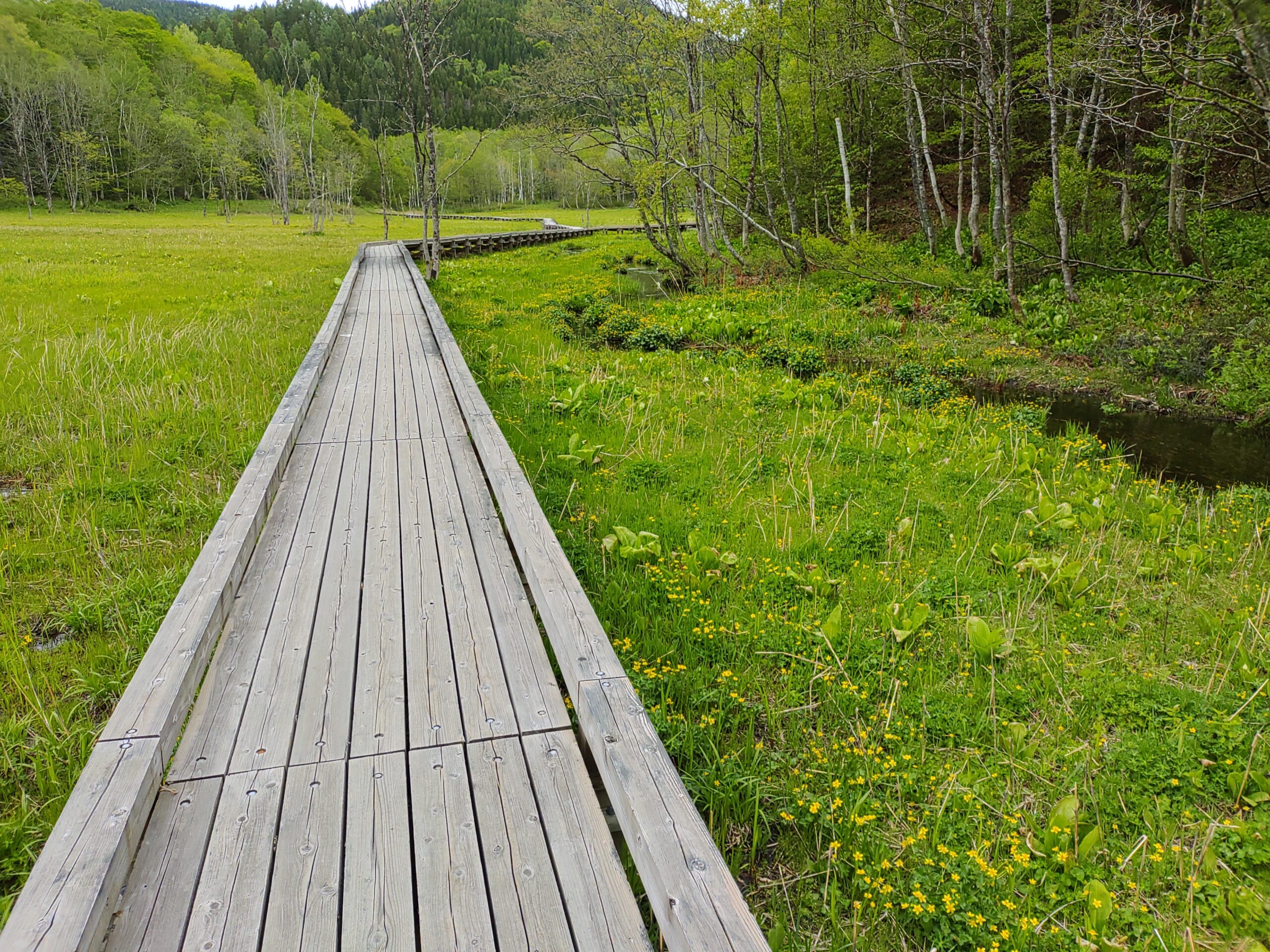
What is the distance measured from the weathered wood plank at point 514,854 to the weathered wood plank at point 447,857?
0.03 metres

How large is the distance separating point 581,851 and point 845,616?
7.84 feet

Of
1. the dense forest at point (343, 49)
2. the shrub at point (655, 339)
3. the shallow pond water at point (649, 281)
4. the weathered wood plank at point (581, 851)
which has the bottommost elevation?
the weathered wood plank at point (581, 851)

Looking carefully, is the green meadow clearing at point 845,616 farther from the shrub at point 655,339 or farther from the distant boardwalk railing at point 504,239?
the distant boardwalk railing at point 504,239

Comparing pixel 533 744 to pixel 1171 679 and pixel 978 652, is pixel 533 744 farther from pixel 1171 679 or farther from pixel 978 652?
pixel 1171 679

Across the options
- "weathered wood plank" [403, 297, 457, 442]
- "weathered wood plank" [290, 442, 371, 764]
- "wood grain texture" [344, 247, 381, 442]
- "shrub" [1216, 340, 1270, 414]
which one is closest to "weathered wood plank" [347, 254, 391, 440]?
"wood grain texture" [344, 247, 381, 442]

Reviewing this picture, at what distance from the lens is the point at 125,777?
2150 mm

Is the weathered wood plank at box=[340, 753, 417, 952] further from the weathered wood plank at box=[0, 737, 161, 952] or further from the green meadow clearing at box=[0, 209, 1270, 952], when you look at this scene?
the green meadow clearing at box=[0, 209, 1270, 952]

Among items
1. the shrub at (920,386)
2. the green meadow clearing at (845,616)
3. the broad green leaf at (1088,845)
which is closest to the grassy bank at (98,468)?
the green meadow clearing at (845,616)

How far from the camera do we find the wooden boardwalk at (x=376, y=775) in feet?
6.31

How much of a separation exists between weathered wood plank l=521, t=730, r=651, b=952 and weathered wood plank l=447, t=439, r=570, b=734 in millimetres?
131

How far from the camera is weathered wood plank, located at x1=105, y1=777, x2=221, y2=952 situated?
190cm

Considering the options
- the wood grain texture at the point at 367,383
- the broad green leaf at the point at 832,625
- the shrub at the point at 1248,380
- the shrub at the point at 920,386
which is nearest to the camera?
the broad green leaf at the point at 832,625

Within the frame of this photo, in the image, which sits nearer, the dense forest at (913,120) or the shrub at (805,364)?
the dense forest at (913,120)

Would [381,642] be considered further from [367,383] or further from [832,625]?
[367,383]
